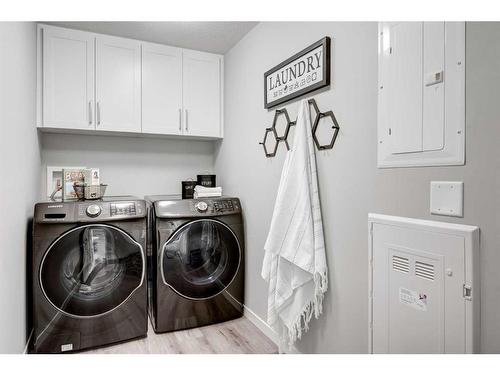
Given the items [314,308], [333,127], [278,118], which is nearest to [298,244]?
[314,308]

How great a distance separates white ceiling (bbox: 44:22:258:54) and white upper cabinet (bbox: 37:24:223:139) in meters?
0.07

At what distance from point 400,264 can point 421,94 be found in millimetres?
675

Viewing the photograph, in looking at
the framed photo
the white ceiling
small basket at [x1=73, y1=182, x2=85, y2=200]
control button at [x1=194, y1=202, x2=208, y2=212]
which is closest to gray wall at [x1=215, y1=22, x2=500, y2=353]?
the white ceiling

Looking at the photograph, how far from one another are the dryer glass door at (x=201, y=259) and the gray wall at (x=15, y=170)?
0.84 m

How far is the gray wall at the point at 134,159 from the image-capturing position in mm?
2600

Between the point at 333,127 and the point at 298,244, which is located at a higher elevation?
the point at 333,127

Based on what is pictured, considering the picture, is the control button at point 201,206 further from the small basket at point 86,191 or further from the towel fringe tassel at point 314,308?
the towel fringe tassel at point 314,308

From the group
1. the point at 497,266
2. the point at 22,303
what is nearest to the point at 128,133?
the point at 22,303

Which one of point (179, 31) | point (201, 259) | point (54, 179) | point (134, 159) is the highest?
point (179, 31)

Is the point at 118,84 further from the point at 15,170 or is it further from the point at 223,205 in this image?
the point at 223,205

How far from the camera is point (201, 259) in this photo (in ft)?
7.63

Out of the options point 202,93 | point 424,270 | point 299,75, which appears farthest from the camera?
point 202,93

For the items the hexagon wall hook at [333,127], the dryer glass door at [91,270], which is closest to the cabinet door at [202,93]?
the dryer glass door at [91,270]

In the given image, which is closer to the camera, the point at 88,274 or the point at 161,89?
the point at 88,274
